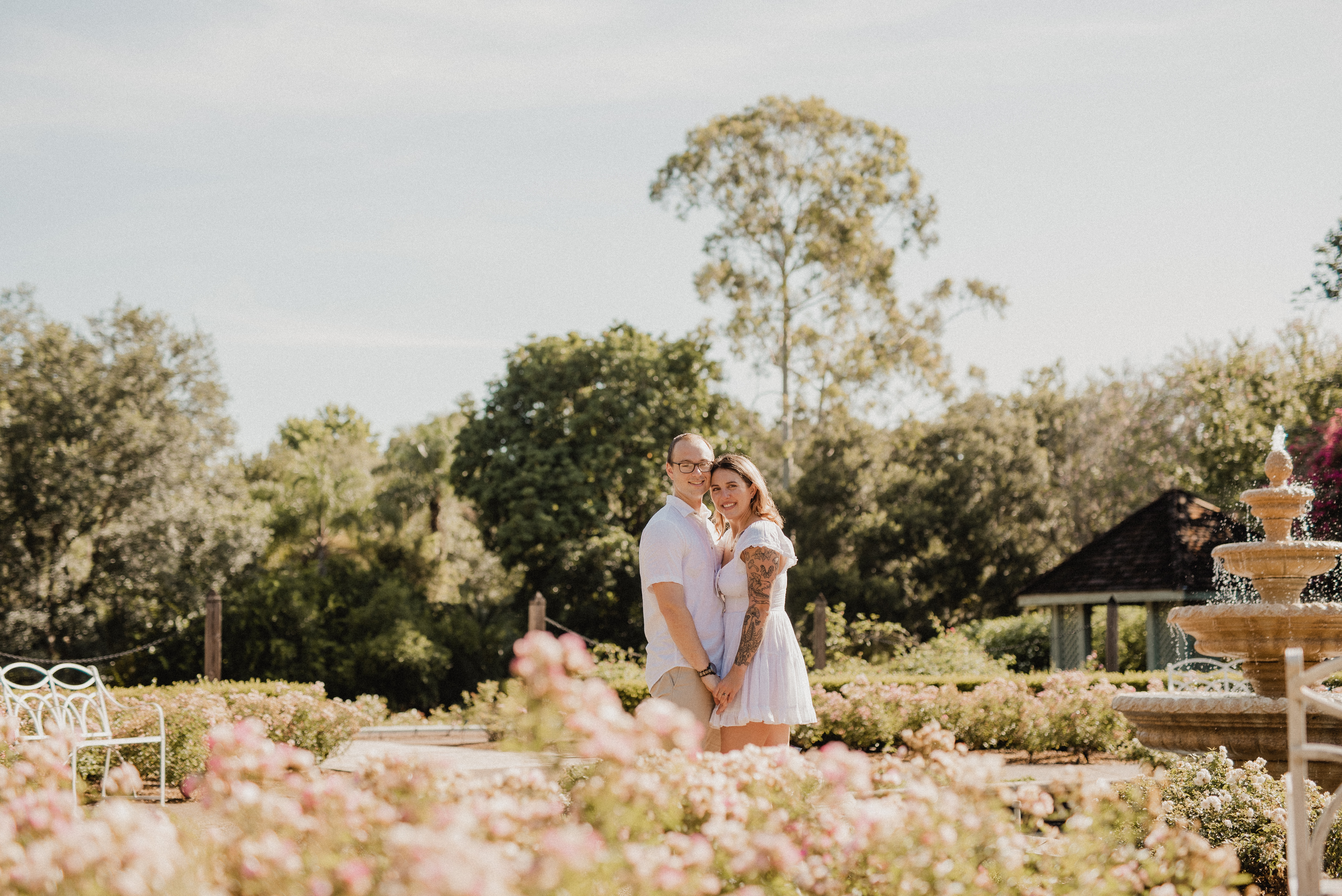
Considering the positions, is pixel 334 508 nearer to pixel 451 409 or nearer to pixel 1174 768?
pixel 451 409

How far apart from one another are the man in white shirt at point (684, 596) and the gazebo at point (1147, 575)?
17908mm

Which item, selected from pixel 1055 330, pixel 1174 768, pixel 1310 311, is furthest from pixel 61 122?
pixel 1310 311

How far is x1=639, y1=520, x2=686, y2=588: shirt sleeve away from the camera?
4.29 meters

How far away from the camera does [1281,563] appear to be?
667cm

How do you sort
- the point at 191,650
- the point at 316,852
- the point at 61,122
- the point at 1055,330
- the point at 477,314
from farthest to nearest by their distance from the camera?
the point at 1055,330, the point at 191,650, the point at 477,314, the point at 61,122, the point at 316,852

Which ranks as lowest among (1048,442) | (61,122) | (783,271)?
(1048,442)

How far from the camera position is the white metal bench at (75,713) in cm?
654

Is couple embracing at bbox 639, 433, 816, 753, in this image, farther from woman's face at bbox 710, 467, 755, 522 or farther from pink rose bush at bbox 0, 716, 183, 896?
pink rose bush at bbox 0, 716, 183, 896

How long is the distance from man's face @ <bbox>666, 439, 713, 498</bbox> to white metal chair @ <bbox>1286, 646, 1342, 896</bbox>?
→ 2169mm

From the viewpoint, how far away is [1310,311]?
90.4 ft

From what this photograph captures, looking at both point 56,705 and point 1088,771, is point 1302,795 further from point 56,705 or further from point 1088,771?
point 1088,771

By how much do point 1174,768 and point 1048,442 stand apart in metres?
27.3

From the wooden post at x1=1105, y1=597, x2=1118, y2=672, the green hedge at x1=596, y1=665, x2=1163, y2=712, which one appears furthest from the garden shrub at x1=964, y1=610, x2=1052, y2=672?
the green hedge at x1=596, y1=665, x2=1163, y2=712

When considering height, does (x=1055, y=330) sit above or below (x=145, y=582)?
above
